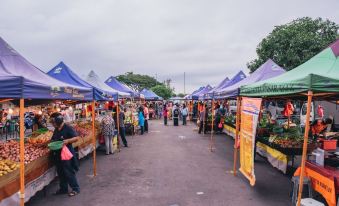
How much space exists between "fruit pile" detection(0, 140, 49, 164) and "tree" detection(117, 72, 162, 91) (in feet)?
228

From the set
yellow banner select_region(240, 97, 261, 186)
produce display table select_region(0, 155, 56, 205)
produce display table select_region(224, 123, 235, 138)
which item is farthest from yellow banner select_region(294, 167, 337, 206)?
produce display table select_region(224, 123, 235, 138)

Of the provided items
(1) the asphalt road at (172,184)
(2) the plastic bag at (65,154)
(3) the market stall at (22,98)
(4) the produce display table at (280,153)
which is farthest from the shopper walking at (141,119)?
(2) the plastic bag at (65,154)

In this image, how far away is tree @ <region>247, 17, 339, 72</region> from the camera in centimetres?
2453

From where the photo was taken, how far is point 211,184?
23.7ft

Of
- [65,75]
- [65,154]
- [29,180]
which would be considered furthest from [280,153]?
[65,75]

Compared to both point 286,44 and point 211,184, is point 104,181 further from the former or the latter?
point 286,44

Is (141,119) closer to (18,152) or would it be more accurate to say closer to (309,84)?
(18,152)

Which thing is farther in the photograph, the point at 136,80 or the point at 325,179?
the point at 136,80

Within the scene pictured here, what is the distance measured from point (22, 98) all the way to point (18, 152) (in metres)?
2.47

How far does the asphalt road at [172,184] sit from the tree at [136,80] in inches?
2643

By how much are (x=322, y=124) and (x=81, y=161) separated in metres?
9.58

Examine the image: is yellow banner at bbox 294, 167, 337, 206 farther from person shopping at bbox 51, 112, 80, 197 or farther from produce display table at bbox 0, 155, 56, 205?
produce display table at bbox 0, 155, 56, 205

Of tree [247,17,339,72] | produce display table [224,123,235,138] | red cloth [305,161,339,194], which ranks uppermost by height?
tree [247,17,339,72]

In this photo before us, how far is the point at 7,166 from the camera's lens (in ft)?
17.0
